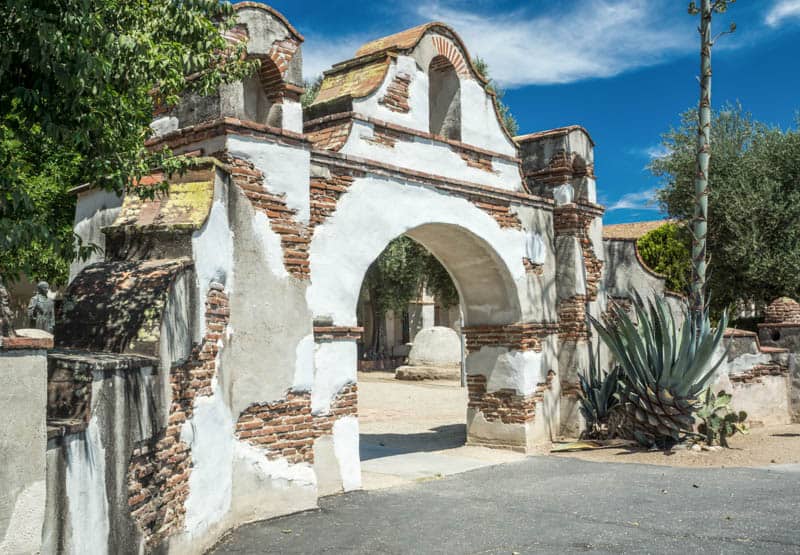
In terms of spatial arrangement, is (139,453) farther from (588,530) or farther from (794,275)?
(794,275)

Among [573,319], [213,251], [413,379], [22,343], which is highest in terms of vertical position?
[213,251]

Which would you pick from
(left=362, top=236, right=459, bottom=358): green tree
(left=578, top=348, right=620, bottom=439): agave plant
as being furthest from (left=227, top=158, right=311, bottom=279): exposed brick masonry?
(left=362, top=236, right=459, bottom=358): green tree

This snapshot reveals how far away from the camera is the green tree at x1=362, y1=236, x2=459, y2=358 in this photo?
25922 millimetres

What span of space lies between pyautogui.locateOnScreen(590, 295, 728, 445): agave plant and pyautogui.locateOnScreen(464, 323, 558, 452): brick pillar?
1.18 metres

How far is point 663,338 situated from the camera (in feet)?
32.7

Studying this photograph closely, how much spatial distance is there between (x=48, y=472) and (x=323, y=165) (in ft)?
16.2

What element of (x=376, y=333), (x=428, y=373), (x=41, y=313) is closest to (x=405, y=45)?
(x=41, y=313)

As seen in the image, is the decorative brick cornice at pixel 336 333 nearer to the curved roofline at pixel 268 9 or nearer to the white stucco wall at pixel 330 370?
the white stucco wall at pixel 330 370

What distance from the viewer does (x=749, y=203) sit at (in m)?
17.5

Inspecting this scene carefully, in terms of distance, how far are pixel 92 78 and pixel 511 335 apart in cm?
737

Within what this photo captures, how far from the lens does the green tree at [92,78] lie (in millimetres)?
4109

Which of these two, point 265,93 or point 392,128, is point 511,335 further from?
point 265,93

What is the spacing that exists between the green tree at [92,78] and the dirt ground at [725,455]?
6.72m

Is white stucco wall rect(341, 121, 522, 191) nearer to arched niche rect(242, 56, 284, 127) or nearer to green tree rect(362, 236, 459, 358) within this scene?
arched niche rect(242, 56, 284, 127)
